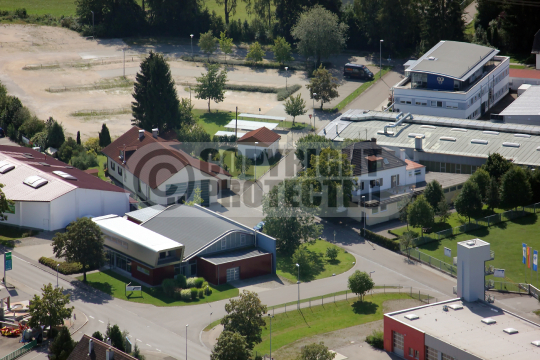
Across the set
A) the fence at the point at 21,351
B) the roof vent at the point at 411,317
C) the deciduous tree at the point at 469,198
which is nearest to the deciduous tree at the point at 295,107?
the deciduous tree at the point at 469,198

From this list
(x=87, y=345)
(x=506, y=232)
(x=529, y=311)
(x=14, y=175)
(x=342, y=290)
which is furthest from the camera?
(x=14, y=175)

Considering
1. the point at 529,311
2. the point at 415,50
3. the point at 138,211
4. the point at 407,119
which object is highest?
the point at 415,50

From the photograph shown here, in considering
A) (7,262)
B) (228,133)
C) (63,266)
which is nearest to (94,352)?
(7,262)

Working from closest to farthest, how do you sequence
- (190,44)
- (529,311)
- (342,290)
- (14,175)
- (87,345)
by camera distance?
1. (87,345)
2. (529,311)
3. (342,290)
4. (14,175)
5. (190,44)

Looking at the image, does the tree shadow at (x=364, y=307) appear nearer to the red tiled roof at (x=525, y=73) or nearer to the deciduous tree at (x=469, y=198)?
the deciduous tree at (x=469, y=198)

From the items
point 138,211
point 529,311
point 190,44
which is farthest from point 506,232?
point 190,44

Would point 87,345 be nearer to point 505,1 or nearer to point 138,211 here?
point 138,211
